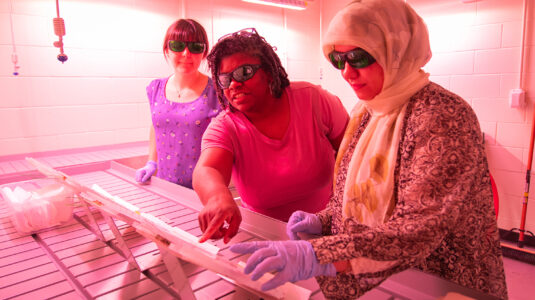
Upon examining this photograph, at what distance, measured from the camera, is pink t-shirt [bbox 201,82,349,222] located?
1.48 metres

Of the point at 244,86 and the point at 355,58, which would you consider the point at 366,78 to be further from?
the point at 244,86

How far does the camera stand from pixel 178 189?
1.90m

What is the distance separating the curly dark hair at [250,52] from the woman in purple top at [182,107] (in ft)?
1.97

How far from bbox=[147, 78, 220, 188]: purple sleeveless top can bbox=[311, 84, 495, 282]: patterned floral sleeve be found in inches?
55.9

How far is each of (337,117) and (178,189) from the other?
909 millimetres

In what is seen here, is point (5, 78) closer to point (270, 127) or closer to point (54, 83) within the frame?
point (54, 83)

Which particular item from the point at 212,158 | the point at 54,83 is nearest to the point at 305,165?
the point at 212,158

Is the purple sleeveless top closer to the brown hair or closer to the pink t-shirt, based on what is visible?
the brown hair

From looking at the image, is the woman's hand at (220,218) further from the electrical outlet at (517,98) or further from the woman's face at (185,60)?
the electrical outlet at (517,98)

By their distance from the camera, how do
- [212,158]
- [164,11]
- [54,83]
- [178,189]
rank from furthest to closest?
[164,11]
[54,83]
[178,189]
[212,158]

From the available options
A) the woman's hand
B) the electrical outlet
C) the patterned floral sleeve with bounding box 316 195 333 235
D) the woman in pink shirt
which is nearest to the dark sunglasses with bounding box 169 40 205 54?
the woman in pink shirt

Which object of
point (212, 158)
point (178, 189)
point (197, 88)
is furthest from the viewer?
point (197, 88)

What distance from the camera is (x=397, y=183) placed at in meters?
0.92

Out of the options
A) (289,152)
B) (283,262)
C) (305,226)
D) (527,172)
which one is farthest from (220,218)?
(527,172)
